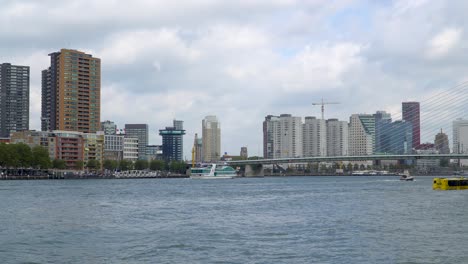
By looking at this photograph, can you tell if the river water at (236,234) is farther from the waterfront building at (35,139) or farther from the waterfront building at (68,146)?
the waterfront building at (68,146)

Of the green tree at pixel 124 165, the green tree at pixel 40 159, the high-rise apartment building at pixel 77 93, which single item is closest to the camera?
the green tree at pixel 40 159

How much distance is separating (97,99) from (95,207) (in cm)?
14978

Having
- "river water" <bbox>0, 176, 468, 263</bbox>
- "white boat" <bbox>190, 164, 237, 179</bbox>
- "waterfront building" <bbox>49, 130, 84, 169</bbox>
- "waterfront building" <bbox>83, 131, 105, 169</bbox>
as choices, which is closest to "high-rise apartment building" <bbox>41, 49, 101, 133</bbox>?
"waterfront building" <bbox>83, 131, 105, 169</bbox>

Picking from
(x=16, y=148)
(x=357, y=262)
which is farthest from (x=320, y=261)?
(x=16, y=148)

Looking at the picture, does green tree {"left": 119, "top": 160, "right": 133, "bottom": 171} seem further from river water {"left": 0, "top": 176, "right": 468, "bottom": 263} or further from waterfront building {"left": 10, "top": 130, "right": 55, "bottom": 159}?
river water {"left": 0, "top": 176, "right": 468, "bottom": 263}

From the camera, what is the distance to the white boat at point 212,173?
167 metres

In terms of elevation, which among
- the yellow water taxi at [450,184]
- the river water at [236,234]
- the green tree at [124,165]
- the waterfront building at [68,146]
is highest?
the waterfront building at [68,146]

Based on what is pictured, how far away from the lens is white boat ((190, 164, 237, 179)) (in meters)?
167

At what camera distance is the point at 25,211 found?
4881 cm

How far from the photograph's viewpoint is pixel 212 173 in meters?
167

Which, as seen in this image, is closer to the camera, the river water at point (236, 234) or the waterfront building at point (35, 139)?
the river water at point (236, 234)

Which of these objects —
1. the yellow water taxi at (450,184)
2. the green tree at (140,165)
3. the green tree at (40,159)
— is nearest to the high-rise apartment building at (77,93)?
the green tree at (140,165)

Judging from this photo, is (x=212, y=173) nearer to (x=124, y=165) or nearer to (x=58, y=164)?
(x=124, y=165)

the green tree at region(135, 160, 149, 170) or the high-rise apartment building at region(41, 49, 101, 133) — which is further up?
the high-rise apartment building at region(41, 49, 101, 133)
